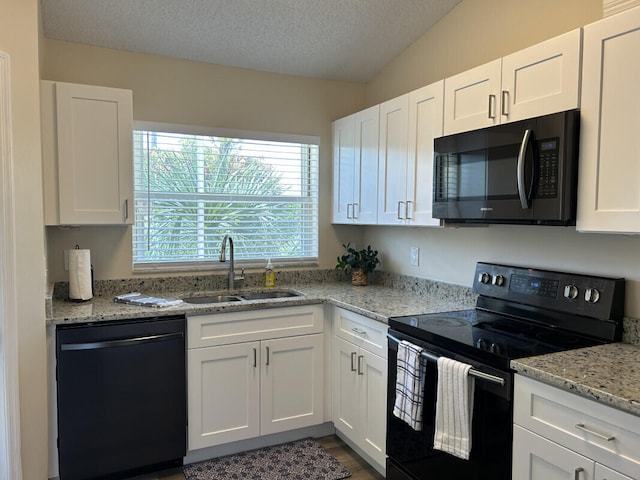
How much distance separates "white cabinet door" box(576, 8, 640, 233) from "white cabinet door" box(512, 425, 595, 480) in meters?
0.77

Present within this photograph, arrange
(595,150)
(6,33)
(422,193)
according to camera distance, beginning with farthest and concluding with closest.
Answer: (422,193), (6,33), (595,150)

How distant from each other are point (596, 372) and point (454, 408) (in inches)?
21.3

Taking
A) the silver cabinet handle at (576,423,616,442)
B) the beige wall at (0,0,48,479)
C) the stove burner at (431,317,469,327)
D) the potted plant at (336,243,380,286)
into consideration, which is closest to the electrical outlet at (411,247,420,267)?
the potted plant at (336,243,380,286)

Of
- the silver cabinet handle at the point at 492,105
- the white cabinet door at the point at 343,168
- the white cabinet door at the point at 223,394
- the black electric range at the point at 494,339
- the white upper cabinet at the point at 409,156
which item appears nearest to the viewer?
the black electric range at the point at 494,339

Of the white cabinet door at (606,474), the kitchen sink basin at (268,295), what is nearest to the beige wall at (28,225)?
the kitchen sink basin at (268,295)

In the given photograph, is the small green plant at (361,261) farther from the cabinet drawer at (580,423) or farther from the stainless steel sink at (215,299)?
the cabinet drawer at (580,423)

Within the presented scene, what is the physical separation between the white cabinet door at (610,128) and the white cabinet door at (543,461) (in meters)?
0.77

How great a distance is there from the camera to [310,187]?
11.9ft

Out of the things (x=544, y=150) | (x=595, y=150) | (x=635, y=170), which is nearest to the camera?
(x=635, y=170)

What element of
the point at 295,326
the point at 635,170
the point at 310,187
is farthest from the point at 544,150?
the point at 310,187

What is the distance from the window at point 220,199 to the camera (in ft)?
10.1

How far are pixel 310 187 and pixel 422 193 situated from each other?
1.21 metres

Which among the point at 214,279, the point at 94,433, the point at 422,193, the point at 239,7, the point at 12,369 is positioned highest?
the point at 239,7

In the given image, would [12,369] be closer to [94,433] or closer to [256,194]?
[94,433]
